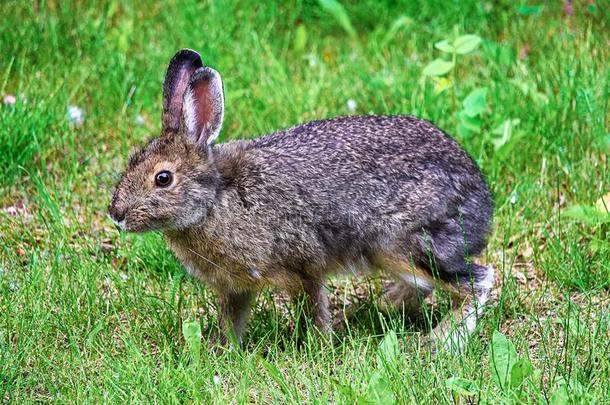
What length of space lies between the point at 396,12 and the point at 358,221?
3.13 m

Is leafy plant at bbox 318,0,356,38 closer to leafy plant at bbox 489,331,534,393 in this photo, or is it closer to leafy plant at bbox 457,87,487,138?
leafy plant at bbox 457,87,487,138

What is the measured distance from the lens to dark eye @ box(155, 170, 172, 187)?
4.84m

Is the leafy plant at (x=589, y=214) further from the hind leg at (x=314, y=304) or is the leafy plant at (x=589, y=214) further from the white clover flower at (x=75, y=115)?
the white clover flower at (x=75, y=115)

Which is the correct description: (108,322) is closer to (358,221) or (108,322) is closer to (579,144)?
(358,221)

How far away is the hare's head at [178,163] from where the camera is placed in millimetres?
4762

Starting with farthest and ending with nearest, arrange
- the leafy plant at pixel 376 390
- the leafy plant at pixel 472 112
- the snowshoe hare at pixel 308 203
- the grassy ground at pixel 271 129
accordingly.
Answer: the leafy plant at pixel 472 112
the snowshoe hare at pixel 308 203
the grassy ground at pixel 271 129
the leafy plant at pixel 376 390

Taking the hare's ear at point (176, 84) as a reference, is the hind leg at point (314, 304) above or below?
below

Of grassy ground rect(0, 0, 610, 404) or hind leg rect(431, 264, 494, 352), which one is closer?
grassy ground rect(0, 0, 610, 404)

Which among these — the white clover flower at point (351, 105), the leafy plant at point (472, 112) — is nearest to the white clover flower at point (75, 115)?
the white clover flower at point (351, 105)

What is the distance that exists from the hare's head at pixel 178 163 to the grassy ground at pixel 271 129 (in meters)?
0.48

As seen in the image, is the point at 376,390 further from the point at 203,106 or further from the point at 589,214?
the point at 589,214

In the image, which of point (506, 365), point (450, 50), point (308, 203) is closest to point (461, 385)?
point (506, 365)

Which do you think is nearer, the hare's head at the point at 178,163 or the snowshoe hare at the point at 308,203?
the hare's head at the point at 178,163

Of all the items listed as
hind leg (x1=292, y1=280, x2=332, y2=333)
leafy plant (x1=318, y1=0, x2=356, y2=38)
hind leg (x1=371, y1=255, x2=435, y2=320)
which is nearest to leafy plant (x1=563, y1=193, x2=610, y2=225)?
hind leg (x1=371, y1=255, x2=435, y2=320)
